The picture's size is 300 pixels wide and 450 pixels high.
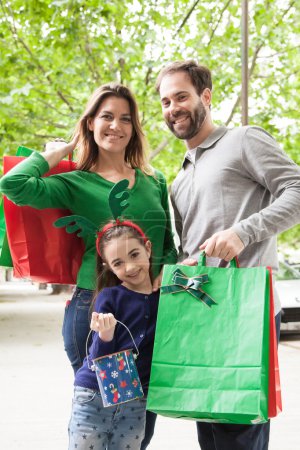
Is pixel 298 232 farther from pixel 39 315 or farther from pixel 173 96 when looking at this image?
pixel 173 96

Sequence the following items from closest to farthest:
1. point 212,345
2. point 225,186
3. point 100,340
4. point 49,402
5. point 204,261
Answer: point 212,345 < point 204,261 < point 100,340 < point 225,186 < point 49,402

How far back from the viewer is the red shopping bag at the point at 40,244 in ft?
8.45

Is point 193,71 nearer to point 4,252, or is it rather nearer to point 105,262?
point 105,262

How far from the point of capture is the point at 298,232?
18453mm

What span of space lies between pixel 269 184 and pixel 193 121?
0.40 meters

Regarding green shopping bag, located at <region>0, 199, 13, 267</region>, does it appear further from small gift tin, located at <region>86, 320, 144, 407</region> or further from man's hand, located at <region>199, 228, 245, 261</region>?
man's hand, located at <region>199, 228, 245, 261</region>

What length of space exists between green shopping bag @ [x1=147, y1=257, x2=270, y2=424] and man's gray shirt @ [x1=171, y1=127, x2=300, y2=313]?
25 cm

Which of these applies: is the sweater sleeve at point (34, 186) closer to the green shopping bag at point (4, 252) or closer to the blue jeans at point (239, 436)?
the green shopping bag at point (4, 252)

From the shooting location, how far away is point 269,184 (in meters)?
2.32

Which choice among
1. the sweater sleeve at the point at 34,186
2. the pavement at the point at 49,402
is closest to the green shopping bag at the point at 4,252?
the sweater sleeve at the point at 34,186

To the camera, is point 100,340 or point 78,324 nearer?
point 100,340

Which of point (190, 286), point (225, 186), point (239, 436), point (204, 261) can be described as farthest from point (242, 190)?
point (239, 436)

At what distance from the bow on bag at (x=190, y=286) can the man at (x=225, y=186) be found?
0.39 ft

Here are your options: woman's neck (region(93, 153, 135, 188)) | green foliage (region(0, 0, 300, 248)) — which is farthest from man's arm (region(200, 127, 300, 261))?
green foliage (region(0, 0, 300, 248))
